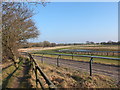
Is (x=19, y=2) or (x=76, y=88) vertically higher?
(x=19, y=2)

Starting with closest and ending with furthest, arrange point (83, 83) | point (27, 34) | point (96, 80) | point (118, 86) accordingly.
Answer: point (118, 86) < point (83, 83) < point (96, 80) < point (27, 34)

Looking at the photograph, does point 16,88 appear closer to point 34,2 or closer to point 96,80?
point 96,80

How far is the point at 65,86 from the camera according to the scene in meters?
4.87

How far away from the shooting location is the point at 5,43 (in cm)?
1223

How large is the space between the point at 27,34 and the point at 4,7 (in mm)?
9835

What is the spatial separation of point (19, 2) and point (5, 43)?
7.21 meters

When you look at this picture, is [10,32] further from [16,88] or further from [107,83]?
[107,83]

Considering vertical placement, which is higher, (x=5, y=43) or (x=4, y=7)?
(x=4, y=7)

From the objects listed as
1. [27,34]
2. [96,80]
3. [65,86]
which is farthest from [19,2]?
[27,34]

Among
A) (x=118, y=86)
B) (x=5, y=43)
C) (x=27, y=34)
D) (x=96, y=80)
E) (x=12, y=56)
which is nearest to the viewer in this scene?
(x=118, y=86)

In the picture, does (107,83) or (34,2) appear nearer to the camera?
(107,83)

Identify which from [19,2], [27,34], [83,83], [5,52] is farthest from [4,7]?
[27,34]

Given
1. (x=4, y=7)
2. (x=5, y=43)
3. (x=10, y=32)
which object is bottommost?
(x=5, y=43)

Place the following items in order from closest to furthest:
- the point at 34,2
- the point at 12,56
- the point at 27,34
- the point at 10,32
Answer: the point at 34,2, the point at 10,32, the point at 12,56, the point at 27,34
